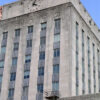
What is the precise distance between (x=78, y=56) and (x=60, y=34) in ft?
19.4

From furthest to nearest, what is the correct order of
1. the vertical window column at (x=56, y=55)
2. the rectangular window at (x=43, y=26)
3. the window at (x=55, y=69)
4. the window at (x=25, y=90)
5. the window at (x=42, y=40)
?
1. the rectangular window at (x=43, y=26)
2. the window at (x=42, y=40)
3. the window at (x=25, y=90)
4. the window at (x=55, y=69)
5. the vertical window column at (x=56, y=55)

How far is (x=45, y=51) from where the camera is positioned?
169 feet

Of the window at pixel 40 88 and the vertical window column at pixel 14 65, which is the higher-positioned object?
the vertical window column at pixel 14 65

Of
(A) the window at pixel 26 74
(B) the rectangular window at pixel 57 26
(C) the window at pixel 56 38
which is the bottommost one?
(A) the window at pixel 26 74

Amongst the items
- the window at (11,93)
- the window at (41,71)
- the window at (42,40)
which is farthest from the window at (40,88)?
the window at (42,40)

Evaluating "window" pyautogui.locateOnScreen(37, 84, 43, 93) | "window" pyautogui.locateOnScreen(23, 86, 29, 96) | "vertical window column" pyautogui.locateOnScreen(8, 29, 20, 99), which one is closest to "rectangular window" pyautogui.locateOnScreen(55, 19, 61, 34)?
"vertical window column" pyautogui.locateOnScreen(8, 29, 20, 99)

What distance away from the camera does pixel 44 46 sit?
52.2 metres

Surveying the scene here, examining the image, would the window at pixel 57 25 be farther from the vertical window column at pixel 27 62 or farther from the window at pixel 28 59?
the window at pixel 28 59

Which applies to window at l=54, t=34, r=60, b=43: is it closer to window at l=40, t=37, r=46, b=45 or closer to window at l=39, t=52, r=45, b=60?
window at l=40, t=37, r=46, b=45

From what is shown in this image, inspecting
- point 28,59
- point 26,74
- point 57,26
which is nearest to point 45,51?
point 28,59

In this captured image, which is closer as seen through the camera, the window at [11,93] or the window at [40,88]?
the window at [40,88]

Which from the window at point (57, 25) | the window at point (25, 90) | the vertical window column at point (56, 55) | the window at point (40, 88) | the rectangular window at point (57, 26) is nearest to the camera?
the vertical window column at point (56, 55)

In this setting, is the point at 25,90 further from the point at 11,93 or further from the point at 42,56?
the point at 42,56

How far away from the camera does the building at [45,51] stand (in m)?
48.4
